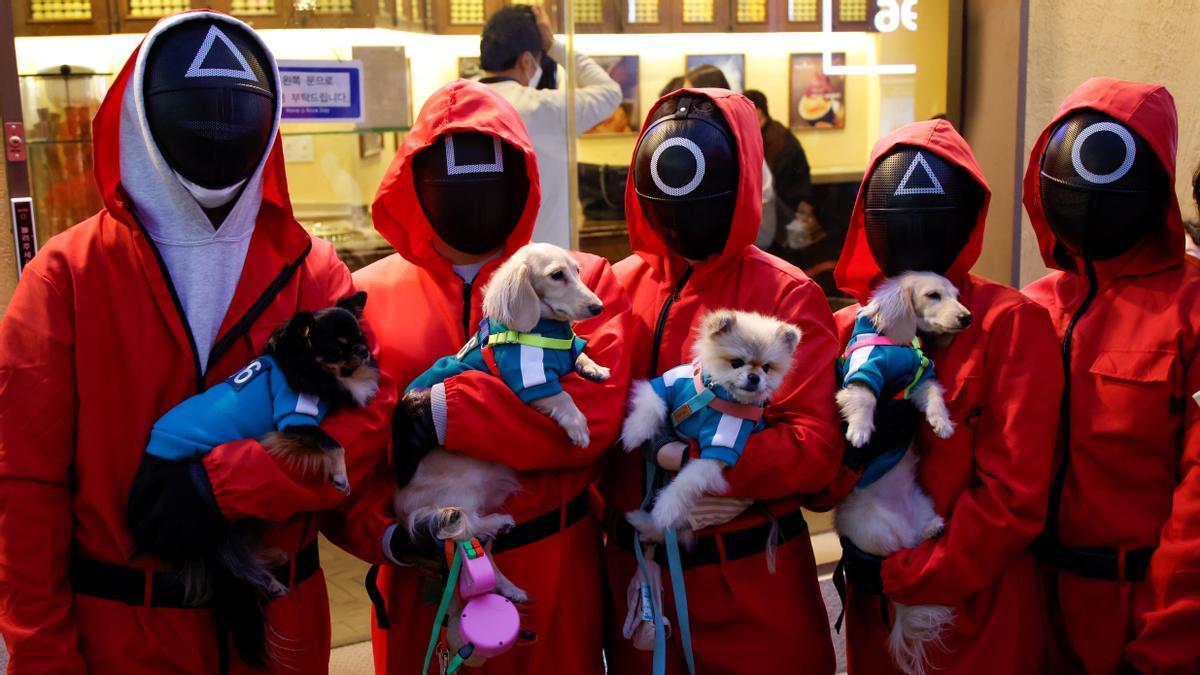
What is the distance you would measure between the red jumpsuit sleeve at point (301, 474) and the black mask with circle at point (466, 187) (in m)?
0.40

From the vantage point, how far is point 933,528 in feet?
10.3

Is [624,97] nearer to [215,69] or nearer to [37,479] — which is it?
[215,69]

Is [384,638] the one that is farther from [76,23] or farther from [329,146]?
[76,23]

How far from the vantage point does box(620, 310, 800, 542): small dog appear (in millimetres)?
2998

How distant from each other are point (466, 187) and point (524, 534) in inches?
40.9

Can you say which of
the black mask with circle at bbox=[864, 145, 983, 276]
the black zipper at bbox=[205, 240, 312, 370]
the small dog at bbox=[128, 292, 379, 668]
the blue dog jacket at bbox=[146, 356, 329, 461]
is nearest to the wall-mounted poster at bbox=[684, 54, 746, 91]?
the black mask with circle at bbox=[864, 145, 983, 276]

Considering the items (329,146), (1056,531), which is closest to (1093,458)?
(1056,531)

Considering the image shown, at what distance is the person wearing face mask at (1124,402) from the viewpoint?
304cm

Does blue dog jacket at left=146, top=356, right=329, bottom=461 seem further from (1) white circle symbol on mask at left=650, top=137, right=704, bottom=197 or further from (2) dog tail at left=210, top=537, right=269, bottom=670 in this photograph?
(1) white circle symbol on mask at left=650, top=137, right=704, bottom=197

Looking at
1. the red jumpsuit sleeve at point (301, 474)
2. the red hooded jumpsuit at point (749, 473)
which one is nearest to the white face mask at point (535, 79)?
the red hooded jumpsuit at point (749, 473)

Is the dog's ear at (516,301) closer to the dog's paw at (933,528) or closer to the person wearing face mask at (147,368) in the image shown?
the person wearing face mask at (147,368)

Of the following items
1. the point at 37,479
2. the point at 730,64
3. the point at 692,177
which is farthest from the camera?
the point at 730,64

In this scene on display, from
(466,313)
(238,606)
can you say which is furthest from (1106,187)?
(238,606)

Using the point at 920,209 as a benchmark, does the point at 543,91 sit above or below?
above
